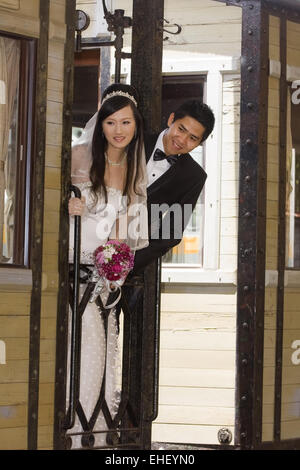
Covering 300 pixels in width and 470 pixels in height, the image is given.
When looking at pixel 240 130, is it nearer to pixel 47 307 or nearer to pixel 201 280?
pixel 201 280

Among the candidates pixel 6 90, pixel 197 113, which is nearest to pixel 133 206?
pixel 197 113

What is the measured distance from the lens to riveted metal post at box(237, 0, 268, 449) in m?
7.34

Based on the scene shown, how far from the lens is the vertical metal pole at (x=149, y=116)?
6879 mm

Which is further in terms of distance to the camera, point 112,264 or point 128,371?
point 128,371

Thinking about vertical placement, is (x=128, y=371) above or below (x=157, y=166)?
below

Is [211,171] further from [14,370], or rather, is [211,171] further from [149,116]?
[14,370]

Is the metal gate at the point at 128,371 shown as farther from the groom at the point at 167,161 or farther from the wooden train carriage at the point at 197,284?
the groom at the point at 167,161

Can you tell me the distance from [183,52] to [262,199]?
1.30 metres

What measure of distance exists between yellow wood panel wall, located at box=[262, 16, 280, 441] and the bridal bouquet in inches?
48.9

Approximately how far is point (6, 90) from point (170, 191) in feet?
4.46

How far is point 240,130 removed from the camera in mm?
7457

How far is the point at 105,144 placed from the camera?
6.66 m

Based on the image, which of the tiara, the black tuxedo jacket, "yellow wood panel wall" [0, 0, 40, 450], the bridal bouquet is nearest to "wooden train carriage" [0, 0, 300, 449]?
Result: "yellow wood panel wall" [0, 0, 40, 450]

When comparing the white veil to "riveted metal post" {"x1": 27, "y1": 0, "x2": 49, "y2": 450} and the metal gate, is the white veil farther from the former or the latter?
"riveted metal post" {"x1": 27, "y1": 0, "x2": 49, "y2": 450}
